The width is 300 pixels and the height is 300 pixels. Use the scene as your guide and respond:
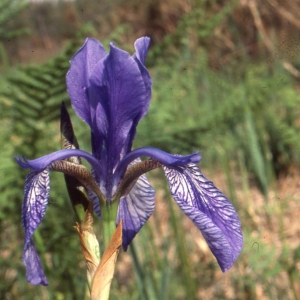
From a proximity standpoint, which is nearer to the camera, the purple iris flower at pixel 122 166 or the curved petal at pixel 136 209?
the purple iris flower at pixel 122 166

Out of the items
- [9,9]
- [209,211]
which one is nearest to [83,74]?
[209,211]

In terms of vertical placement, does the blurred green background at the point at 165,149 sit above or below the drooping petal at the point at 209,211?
below

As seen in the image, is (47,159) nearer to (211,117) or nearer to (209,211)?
(209,211)

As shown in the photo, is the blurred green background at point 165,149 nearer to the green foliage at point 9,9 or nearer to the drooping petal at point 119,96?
the green foliage at point 9,9

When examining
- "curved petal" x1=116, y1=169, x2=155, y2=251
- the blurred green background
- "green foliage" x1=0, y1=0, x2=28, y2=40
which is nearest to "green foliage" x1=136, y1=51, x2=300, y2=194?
the blurred green background

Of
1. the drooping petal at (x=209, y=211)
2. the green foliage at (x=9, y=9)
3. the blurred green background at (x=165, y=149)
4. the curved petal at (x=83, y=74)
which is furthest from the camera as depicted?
the green foliage at (x=9, y=9)

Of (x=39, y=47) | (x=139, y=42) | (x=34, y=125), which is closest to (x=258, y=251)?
(x=139, y=42)

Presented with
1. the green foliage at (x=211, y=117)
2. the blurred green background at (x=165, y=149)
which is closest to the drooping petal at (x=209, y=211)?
the blurred green background at (x=165, y=149)

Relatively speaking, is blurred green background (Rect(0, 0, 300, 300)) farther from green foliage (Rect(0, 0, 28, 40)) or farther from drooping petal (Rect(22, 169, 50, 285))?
drooping petal (Rect(22, 169, 50, 285))
